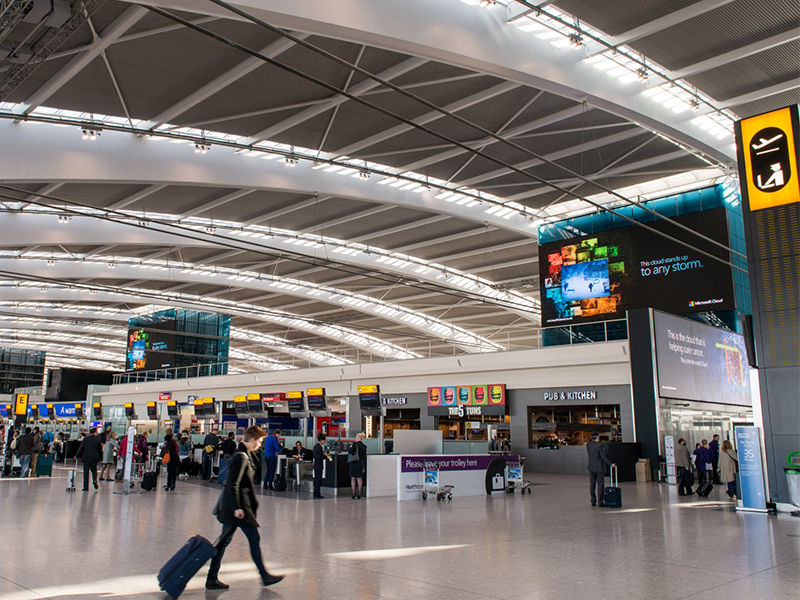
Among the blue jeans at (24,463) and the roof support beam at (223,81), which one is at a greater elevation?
the roof support beam at (223,81)

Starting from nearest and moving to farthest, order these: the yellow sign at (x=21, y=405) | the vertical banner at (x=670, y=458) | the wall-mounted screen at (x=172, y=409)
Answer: the vertical banner at (x=670, y=458)
the yellow sign at (x=21, y=405)
the wall-mounted screen at (x=172, y=409)

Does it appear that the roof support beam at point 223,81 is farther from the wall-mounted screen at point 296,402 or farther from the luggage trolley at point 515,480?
the wall-mounted screen at point 296,402

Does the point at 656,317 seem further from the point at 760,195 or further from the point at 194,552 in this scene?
the point at 194,552

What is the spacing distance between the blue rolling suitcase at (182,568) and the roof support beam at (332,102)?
11193 mm

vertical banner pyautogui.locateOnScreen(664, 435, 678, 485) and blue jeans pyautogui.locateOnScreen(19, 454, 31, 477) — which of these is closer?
vertical banner pyautogui.locateOnScreen(664, 435, 678, 485)

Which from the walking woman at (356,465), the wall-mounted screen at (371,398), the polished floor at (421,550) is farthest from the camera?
the wall-mounted screen at (371,398)

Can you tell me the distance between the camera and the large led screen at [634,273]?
1945 centimetres

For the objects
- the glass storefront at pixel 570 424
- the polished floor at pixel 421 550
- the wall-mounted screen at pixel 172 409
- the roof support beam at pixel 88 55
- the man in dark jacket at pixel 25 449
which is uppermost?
the roof support beam at pixel 88 55

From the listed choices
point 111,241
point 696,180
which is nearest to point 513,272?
point 696,180

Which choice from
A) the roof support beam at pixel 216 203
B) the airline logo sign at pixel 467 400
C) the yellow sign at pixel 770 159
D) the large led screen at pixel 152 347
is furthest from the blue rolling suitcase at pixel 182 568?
the large led screen at pixel 152 347

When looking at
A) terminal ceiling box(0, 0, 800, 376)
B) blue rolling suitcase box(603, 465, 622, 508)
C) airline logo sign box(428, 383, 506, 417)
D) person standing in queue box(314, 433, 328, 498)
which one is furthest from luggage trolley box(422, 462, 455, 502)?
airline logo sign box(428, 383, 506, 417)

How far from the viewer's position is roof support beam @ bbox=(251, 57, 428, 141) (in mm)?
15208

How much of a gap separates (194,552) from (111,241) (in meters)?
22.4

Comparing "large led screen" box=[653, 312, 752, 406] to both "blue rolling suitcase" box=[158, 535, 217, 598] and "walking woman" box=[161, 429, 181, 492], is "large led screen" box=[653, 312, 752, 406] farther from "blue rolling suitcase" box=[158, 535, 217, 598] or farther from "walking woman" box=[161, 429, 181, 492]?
"blue rolling suitcase" box=[158, 535, 217, 598]
